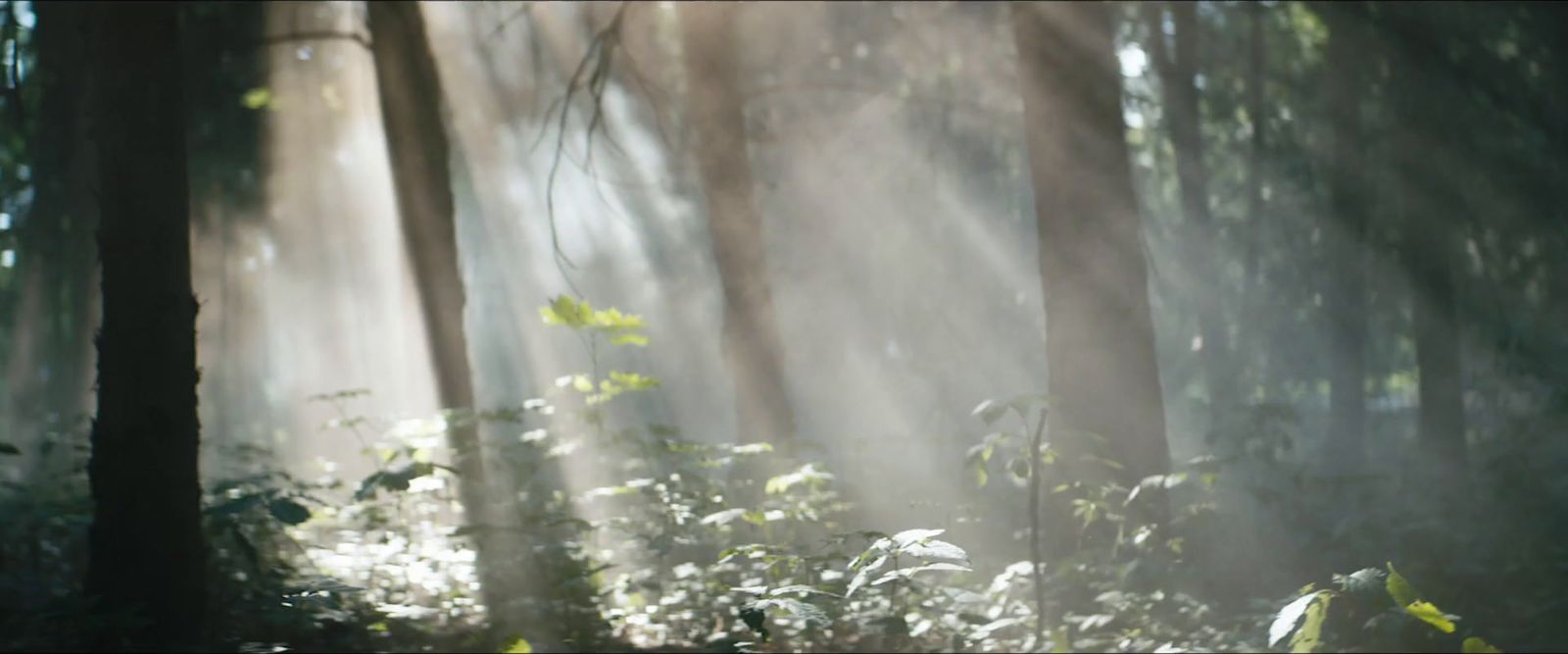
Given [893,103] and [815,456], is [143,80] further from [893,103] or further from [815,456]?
[893,103]

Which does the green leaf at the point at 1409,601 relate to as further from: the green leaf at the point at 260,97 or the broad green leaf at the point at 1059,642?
the green leaf at the point at 260,97

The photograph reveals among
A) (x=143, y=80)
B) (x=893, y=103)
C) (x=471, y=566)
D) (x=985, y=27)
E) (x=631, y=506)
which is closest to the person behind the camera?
(x=143, y=80)

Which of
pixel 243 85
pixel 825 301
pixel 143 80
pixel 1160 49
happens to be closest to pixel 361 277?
pixel 243 85

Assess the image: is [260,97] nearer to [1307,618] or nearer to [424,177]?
[424,177]

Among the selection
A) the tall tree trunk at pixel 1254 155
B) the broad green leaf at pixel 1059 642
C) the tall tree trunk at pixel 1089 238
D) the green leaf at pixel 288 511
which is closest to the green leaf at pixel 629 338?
the green leaf at pixel 288 511

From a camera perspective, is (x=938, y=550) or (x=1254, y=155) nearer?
(x=938, y=550)

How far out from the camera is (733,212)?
10281mm

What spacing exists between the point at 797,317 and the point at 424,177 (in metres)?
12.6

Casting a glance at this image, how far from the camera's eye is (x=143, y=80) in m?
5.52

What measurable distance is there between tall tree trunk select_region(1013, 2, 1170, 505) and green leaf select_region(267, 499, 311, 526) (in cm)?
378

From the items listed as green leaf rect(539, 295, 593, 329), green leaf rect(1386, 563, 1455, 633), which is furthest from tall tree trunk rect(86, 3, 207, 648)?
green leaf rect(1386, 563, 1455, 633)

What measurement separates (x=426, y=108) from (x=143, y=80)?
13.8 ft

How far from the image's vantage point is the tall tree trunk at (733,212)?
10.3m

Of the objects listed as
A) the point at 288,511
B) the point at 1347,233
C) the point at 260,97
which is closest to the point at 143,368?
the point at 288,511
